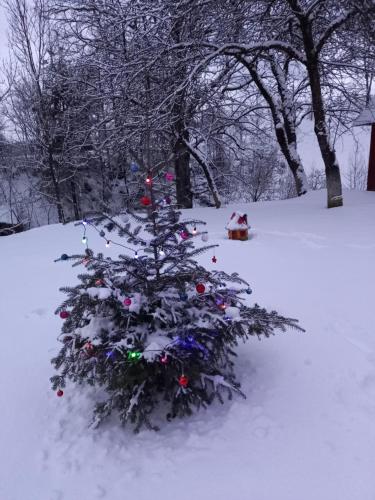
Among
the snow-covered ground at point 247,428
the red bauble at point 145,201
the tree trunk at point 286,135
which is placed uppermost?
the tree trunk at point 286,135

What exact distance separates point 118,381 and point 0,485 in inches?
42.2

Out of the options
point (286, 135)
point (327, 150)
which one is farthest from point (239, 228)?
point (286, 135)

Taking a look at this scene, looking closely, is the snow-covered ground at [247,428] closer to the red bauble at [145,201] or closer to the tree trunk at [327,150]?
the red bauble at [145,201]

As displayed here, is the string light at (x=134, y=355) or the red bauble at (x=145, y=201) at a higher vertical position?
the red bauble at (x=145, y=201)

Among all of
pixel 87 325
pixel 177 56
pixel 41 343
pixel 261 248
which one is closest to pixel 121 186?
pixel 177 56

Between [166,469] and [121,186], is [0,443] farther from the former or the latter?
[121,186]

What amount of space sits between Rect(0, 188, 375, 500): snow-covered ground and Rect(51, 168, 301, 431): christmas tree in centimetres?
24

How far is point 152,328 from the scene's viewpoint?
118 inches

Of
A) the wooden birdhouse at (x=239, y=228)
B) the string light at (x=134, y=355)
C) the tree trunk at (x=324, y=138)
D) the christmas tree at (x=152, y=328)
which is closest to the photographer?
the string light at (x=134, y=355)

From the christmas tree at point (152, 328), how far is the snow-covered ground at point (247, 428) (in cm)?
24

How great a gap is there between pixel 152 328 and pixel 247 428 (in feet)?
3.49

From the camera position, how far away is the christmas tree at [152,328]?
2.78 m

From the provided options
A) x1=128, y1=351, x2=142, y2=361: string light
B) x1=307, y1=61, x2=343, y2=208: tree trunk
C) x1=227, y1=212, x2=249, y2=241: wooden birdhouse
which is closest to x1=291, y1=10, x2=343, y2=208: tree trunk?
x1=307, y1=61, x2=343, y2=208: tree trunk

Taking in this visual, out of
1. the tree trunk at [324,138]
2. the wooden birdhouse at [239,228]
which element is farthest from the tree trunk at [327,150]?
the wooden birdhouse at [239,228]
